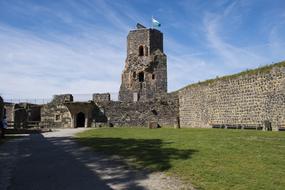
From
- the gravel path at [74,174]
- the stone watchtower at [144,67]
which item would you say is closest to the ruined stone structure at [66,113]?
the stone watchtower at [144,67]

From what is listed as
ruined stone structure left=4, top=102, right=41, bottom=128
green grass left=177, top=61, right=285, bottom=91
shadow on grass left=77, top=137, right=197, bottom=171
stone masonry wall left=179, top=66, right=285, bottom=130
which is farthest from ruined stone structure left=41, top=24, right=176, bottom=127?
shadow on grass left=77, top=137, right=197, bottom=171

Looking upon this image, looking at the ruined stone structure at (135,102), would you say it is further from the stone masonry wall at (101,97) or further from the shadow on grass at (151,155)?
the shadow on grass at (151,155)

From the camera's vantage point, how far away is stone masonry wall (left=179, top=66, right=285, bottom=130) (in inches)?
739

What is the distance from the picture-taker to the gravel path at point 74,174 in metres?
6.52

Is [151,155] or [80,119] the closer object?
[151,155]

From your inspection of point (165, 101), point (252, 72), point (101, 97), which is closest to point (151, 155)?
point (252, 72)

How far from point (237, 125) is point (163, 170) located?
1480 cm

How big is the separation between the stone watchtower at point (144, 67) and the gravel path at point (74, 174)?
31765 millimetres

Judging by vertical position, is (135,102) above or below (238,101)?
above

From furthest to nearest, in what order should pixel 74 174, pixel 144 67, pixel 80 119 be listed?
pixel 144 67 → pixel 80 119 → pixel 74 174

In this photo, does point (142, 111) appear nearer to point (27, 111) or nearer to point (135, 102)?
point (135, 102)

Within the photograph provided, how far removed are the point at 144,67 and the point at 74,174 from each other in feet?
115

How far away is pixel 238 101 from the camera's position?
22.0 meters

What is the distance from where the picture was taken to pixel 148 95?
139 feet
